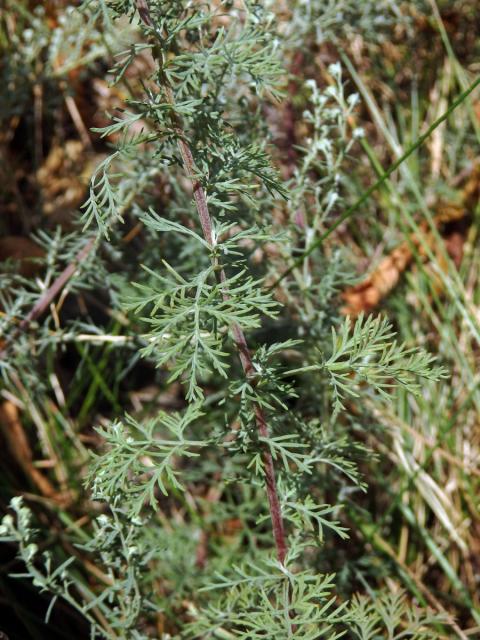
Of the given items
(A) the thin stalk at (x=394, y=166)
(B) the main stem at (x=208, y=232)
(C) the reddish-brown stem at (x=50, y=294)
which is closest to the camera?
(B) the main stem at (x=208, y=232)

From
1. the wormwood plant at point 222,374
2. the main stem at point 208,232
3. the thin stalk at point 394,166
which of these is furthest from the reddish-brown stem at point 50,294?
the main stem at point 208,232

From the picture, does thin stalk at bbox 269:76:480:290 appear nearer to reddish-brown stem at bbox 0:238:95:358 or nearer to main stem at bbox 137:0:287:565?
main stem at bbox 137:0:287:565

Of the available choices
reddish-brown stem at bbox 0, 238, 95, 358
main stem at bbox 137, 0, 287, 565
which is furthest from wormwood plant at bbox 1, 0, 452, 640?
reddish-brown stem at bbox 0, 238, 95, 358

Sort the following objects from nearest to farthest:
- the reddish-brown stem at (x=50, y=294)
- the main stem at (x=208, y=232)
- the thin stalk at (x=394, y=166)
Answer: the main stem at (x=208, y=232) → the thin stalk at (x=394, y=166) → the reddish-brown stem at (x=50, y=294)

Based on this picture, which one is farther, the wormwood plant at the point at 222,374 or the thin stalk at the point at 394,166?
the thin stalk at the point at 394,166

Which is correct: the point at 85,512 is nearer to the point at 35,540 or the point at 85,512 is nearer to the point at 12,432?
the point at 35,540

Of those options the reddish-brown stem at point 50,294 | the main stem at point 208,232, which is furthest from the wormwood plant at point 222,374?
the reddish-brown stem at point 50,294

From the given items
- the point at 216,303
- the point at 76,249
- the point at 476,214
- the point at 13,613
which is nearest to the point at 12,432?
the point at 13,613

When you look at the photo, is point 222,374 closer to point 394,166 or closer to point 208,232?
point 208,232

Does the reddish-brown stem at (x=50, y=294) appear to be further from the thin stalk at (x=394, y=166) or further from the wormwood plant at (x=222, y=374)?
the thin stalk at (x=394, y=166)
